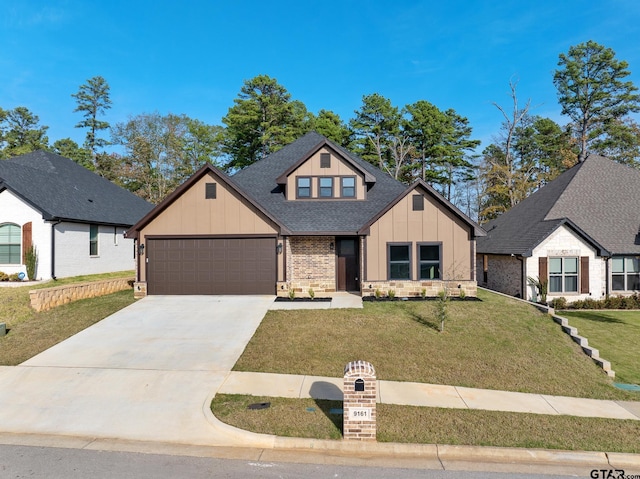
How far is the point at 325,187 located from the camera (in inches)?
694

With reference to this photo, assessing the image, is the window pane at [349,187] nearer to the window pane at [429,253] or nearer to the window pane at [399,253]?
the window pane at [399,253]

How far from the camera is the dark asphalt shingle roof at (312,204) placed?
15905 millimetres

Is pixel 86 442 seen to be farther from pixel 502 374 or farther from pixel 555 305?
pixel 555 305

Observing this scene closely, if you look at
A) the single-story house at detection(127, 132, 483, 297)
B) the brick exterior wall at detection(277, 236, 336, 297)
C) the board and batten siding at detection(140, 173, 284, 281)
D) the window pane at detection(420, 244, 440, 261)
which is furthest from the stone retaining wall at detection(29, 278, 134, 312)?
the window pane at detection(420, 244, 440, 261)

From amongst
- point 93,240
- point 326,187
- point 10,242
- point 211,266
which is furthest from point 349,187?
point 10,242

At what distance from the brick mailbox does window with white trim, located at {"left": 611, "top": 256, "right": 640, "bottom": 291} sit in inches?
694

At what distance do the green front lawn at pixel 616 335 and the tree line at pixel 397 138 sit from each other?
21258 millimetres

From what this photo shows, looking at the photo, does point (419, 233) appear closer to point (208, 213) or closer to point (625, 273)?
point (208, 213)

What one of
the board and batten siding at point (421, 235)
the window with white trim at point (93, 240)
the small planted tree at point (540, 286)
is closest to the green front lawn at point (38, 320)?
the window with white trim at point (93, 240)

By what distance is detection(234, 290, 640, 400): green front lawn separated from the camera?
820cm

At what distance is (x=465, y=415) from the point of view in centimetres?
639

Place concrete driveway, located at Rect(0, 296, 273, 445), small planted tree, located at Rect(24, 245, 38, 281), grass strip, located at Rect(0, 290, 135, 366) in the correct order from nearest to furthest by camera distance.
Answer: concrete driveway, located at Rect(0, 296, 273, 445) → grass strip, located at Rect(0, 290, 135, 366) → small planted tree, located at Rect(24, 245, 38, 281)

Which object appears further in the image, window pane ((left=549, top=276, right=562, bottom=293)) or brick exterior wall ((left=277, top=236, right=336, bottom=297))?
window pane ((left=549, top=276, right=562, bottom=293))

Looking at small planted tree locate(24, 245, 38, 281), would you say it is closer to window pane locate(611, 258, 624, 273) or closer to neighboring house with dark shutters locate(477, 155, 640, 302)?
neighboring house with dark shutters locate(477, 155, 640, 302)
